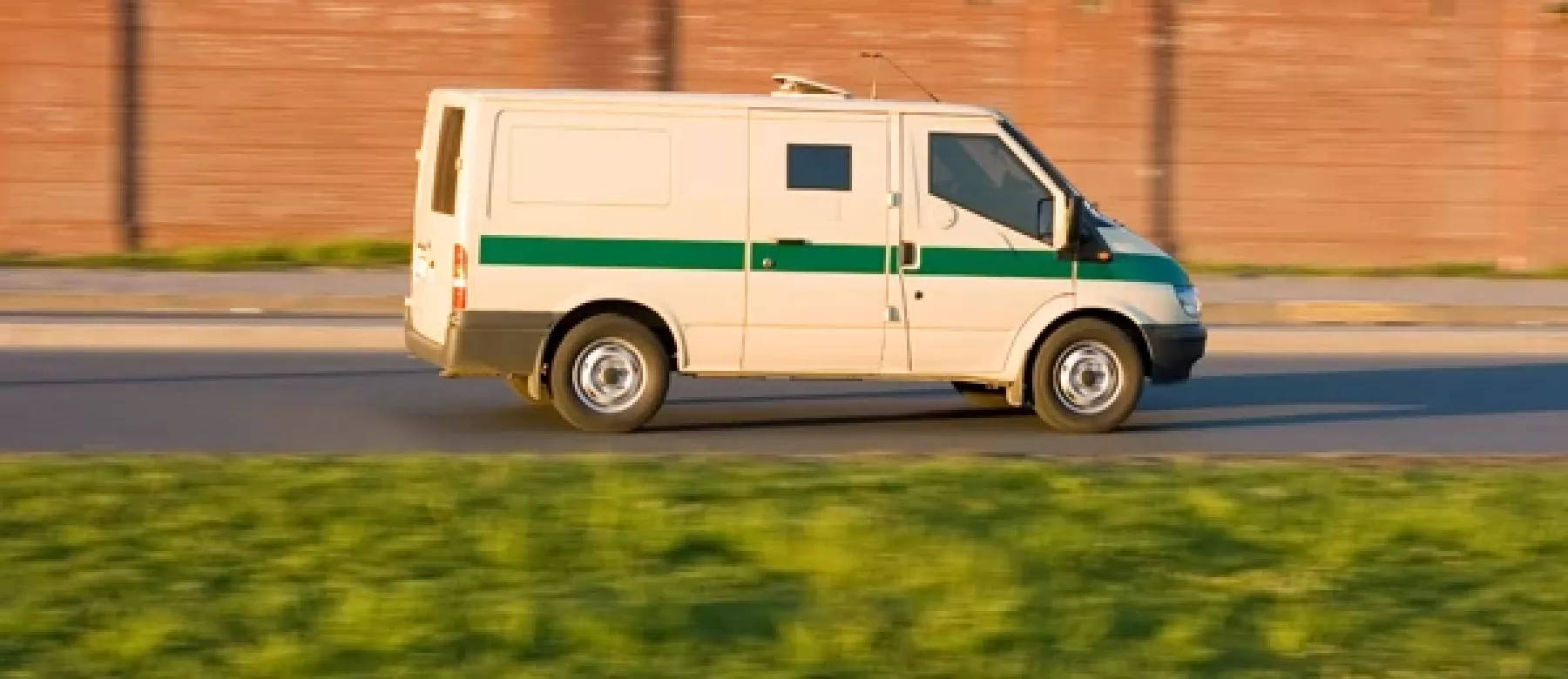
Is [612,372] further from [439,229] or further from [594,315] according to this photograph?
[439,229]

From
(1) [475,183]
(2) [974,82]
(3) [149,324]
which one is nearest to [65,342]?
(3) [149,324]

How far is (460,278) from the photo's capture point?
12109 millimetres

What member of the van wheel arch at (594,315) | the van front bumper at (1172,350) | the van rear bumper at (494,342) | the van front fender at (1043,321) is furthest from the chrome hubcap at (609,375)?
the van front bumper at (1172,350)

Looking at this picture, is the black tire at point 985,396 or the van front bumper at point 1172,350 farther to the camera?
the black tire at point 985,396

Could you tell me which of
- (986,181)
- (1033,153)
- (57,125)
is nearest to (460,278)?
(986,181)

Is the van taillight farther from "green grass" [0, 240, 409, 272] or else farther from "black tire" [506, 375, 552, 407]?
"green grass" [0, 240, 409, 272]

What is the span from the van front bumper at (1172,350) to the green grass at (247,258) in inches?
562

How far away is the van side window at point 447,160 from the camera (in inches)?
489

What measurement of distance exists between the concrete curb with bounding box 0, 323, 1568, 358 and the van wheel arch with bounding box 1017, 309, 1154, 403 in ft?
18.8

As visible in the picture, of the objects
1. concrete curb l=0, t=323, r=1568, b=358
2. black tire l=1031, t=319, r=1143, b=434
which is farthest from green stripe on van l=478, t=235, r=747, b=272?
concrete curb l=0, t=323, r=1568, b=358

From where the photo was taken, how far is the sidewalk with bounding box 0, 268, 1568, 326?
20.8 metres

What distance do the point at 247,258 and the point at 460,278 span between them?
1507cm

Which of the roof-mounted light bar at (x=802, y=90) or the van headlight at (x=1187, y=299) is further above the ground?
the roof-mounted light bar at (x=802, y=90)

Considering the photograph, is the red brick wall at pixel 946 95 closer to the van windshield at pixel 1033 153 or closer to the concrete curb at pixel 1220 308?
the concrete curb at pixel 1220 308
